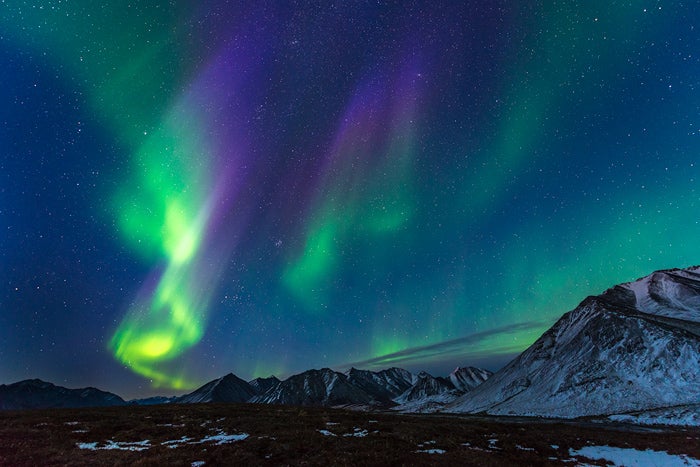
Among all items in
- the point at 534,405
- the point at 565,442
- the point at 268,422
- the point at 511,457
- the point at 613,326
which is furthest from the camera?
the point at 613,326

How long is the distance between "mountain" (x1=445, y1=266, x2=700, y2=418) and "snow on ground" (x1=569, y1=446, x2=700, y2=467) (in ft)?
343

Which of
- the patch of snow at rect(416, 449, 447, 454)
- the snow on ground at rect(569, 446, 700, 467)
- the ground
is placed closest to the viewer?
the ground

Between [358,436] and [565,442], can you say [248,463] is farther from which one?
[565,442]

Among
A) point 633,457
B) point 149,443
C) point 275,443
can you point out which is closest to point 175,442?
point 149,443

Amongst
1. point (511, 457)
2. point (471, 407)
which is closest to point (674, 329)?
point (471, 407)

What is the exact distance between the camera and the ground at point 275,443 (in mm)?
20953

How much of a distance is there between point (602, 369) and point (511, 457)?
160 meters

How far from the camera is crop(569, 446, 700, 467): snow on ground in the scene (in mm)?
25741

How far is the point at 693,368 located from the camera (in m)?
119

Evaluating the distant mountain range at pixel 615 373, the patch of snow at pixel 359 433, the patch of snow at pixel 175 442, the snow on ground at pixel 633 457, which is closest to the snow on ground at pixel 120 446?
the patch of snow at pixel 175 442

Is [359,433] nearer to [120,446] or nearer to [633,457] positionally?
[120,446]

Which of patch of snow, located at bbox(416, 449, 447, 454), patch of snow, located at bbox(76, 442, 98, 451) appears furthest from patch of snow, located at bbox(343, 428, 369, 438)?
patch of snow, located at bbox(76, 442, 98, 451)

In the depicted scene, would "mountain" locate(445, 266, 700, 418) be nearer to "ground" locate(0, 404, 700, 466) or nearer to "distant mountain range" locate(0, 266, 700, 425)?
"distant mountain range" locate(0, 266, 700, 425)

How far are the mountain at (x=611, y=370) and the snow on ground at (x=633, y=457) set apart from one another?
343 feet
